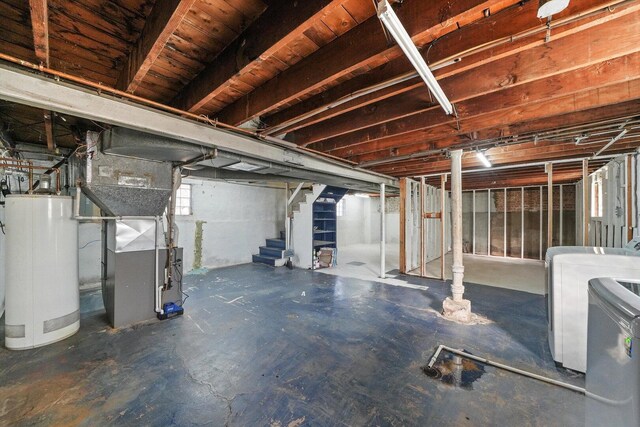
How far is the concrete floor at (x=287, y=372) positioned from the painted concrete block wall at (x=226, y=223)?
8.02 ft

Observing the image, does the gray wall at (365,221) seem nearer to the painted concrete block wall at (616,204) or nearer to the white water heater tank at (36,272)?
the painted concrete block wall at (616,204)

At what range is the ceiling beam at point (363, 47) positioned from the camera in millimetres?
1236

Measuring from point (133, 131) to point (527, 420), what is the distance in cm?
397

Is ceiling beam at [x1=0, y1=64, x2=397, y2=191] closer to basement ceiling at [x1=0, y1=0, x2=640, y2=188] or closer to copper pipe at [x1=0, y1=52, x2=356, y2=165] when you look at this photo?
copper pipe at [x1=0, y1=52, x2=356, y2=165]

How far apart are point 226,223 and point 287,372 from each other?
493cm

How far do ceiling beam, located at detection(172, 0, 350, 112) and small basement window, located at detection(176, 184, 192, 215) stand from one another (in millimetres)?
4313

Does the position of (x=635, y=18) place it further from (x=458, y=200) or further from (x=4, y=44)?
(x=4, y=44)

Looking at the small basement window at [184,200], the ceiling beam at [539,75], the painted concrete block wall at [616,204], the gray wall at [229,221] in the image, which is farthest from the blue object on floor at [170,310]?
the painted concrete block wall at [616,204]

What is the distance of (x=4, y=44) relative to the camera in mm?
1640

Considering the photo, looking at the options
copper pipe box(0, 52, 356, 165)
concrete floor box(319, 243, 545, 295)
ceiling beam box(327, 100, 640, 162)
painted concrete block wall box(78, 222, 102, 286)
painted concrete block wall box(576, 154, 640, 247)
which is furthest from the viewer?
concrete floor box(319, 243, 545, 295)

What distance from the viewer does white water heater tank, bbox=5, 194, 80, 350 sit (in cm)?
247

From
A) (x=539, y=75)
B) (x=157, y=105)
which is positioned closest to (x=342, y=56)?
(x=539, y=75)

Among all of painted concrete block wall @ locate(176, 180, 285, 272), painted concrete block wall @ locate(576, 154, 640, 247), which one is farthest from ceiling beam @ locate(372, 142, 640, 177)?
painted concrete block wall @ locate(176, 180, 285, 272)

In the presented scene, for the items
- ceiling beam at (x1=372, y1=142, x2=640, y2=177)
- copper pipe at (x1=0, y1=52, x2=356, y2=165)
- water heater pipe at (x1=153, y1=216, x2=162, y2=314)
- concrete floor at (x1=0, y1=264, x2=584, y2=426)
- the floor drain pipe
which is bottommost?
concrete floor at (x1=0, y1=264, x2=584, y2=426)
